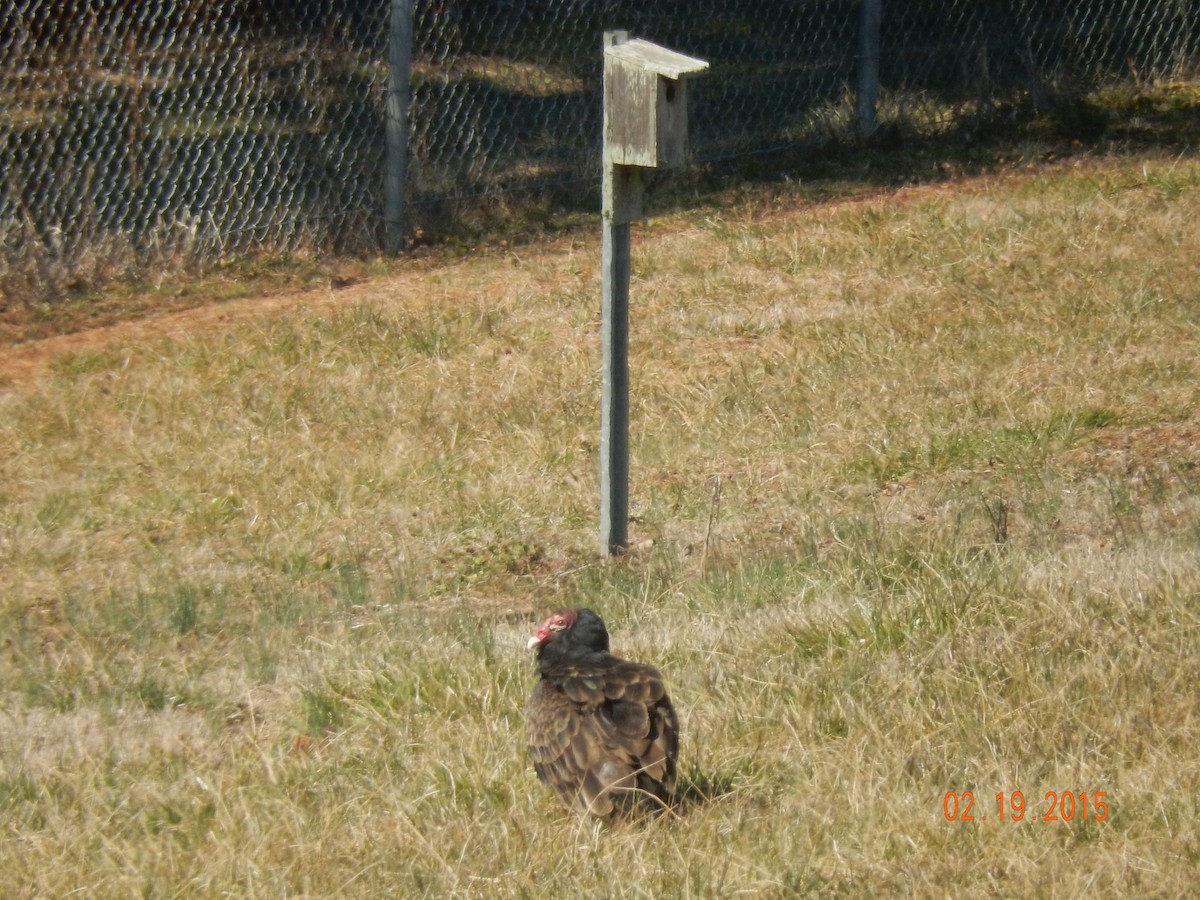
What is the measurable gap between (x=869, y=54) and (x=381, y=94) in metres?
3.46

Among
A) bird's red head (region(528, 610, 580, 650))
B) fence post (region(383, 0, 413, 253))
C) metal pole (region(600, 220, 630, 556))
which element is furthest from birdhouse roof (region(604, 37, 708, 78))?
fence post (region(383, 0, 413, 253))

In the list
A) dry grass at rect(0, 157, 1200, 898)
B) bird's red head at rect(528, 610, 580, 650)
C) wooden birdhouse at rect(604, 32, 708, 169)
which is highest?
wooden birdhouse at rect(604, 32, 708, 169)

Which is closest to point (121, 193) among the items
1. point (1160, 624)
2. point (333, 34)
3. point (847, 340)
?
point (333, 34)

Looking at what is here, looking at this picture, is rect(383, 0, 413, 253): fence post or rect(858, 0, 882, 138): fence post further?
rect(858, 0, 882, 138): fence post

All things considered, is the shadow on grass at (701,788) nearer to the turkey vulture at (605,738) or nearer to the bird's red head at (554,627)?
the turkey vulture at (605,738)

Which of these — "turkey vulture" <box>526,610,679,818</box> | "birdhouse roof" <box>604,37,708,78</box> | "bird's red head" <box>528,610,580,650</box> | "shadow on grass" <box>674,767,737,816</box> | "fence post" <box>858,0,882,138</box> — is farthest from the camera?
"fence post" <box>858,0,882,138</box>

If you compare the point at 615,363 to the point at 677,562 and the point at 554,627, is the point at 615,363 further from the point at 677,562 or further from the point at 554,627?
the point at 554,627

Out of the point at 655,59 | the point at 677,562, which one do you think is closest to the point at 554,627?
the point at 677,562

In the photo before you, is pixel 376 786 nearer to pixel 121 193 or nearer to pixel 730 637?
A: pixel 730 637

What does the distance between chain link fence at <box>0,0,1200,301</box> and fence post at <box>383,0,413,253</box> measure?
2 centimetres

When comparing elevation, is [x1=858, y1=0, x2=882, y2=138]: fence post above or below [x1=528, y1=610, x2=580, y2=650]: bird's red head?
above

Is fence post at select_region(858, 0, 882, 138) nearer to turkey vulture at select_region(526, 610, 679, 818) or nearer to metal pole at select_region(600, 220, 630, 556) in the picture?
metal pole at select_region(600, 220, 630, 556)

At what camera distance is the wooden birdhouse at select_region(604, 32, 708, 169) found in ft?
15.5

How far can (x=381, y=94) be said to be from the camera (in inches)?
371
